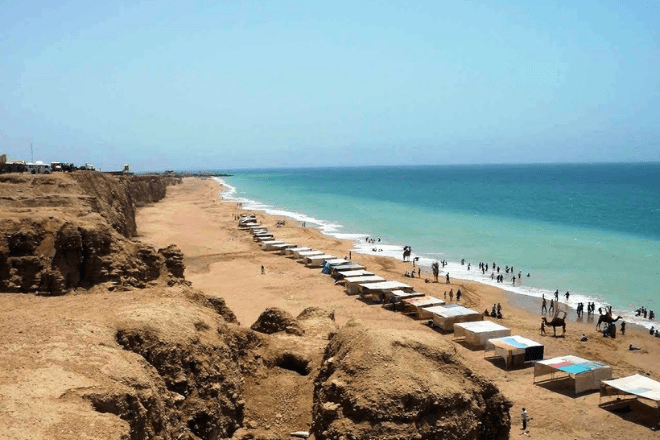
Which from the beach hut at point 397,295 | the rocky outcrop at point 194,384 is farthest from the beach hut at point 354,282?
the rocky outcrop at point 194,384

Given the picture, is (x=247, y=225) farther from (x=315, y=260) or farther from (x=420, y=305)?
(x=420, y=305)

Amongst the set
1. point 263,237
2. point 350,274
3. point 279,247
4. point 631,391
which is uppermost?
point 263,237

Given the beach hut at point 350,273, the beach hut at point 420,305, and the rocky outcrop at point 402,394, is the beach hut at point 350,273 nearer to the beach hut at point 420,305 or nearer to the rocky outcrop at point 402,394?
the beach hut at point 420,305

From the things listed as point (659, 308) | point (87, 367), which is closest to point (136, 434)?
point (87, 367)

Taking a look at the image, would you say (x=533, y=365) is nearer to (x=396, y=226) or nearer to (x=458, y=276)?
(x=458, y=276)

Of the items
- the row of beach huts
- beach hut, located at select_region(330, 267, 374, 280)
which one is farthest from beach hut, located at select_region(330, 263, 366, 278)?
beach hut, located at select_region(330, 267, 374, 280)

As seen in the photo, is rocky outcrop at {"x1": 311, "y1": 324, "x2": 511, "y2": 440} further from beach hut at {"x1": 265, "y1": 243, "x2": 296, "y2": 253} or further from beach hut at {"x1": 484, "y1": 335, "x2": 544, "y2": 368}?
beach hut at {"x1": 265, "y1": 243, "x2": 296, "y2": 253}

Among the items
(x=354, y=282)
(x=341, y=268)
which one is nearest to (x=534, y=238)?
(x=341, y=268)
